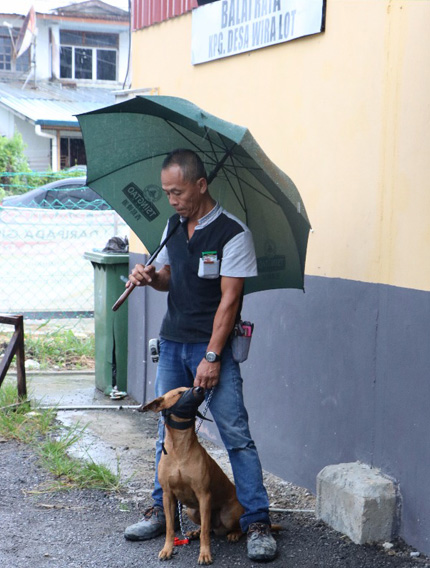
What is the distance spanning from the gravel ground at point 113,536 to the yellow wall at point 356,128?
1418 mm

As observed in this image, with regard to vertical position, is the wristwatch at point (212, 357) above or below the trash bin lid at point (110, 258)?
below

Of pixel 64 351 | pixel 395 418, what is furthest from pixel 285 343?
pixel 64 351

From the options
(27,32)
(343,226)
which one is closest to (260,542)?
(343,226)

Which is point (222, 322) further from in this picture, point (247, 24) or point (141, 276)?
point (247, 24)

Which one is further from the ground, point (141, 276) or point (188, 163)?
point (188, 163)

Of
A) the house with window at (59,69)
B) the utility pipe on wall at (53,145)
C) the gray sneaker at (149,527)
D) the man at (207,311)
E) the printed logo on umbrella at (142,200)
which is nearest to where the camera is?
the man at (207,311)

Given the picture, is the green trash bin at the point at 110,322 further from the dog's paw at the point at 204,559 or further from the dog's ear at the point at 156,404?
the dog's paw at the point at 204,559

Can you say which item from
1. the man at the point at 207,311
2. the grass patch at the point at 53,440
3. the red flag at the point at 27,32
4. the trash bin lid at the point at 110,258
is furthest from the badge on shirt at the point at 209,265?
the red flag at the point at 27,32

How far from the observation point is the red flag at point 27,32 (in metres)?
28.0

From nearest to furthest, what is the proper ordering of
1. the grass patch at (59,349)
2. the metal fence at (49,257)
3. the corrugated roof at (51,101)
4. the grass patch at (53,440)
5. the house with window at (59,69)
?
the grass patch at (53,440)
the grass patch at (59,349)
the metal fence at (49,257)
the corrugated roof at (51,101)
the house with window at (59,69)

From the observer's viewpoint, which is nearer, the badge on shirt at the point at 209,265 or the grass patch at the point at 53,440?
the badge on shirt at the point at 209,265

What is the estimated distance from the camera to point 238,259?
4.01 m

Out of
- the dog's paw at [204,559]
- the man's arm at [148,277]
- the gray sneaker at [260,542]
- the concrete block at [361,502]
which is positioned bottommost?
the dog's paw at [204,559]

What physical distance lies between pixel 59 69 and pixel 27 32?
2.48m
